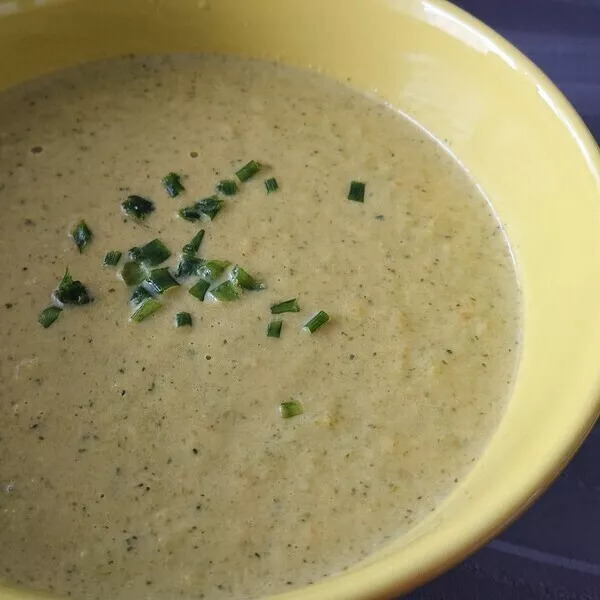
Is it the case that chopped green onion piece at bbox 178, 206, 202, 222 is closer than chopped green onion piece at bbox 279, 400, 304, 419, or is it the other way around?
chopped green onion piece at bbox 279, 400, 304, 419

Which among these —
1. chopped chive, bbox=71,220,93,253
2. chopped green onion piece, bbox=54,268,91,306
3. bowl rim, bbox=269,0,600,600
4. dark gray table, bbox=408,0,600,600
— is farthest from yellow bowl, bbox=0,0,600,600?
chopped green onion piece, bbox=54,268,91,306

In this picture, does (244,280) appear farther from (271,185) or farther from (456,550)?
(456,550)

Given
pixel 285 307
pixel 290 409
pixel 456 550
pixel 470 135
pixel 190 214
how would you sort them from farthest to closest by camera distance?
pixel 470 135, pixel 190 214, pixel 285 307, pixel 290 409, pixel 456 550

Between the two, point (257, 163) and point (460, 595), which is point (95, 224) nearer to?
point (257, 163)

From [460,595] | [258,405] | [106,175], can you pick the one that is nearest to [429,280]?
[258,405]

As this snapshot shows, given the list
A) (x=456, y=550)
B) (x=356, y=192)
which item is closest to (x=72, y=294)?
(x=356, y=192)

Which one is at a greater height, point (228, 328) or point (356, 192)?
point (356, 192)

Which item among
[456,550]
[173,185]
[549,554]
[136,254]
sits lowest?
[549,554]

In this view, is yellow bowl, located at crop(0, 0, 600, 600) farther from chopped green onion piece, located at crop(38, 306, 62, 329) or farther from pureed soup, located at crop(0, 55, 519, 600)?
chopped green onion piece, located at crop(38, 306, 62, 329)
